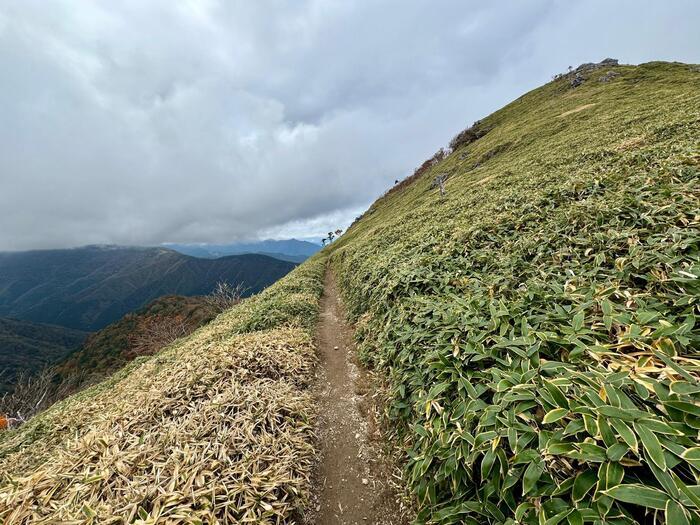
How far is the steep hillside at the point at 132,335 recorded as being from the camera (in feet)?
142

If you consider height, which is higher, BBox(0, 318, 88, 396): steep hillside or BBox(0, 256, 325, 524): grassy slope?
BBox(0, 256, 325, 524): grassy slope

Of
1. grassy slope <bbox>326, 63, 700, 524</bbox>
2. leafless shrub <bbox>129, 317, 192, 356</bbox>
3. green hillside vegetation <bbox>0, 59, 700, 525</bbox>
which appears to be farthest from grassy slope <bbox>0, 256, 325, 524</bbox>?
leafless shrub <bbox>129, 317, 192, 356</bbox>

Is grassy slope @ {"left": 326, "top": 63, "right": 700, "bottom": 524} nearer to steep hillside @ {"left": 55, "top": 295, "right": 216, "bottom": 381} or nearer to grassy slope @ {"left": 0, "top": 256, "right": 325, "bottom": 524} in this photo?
grassy slope @ {"left": 0, "top": 256, "right": 325, "bottom": 524}

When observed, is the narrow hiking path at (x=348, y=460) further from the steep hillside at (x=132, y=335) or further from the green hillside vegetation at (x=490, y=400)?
the steep hillside at (x=132, y=335)

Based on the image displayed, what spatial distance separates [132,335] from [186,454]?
5952 cm

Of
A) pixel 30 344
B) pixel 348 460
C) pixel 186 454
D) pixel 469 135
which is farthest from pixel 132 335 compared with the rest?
pixel 30 344

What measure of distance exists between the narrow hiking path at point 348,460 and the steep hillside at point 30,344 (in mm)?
140648

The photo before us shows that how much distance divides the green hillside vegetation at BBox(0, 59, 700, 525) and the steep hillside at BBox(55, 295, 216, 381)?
3550 cm

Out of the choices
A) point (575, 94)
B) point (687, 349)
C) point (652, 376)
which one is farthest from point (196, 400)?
A: point (575, 94)

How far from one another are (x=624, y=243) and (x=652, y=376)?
4.17 meters

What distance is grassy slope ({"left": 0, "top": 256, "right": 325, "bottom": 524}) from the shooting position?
4.01 metres

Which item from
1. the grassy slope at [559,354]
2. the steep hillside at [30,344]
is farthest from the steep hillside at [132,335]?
the steep hillside at [30,344]

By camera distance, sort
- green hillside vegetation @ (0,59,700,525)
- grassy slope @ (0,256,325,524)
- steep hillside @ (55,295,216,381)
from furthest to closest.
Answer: steep hillside @ (55,295,216,381), grassy slope @ (0,256,325,524), green hillside vegetation @ (0,59,700,525)

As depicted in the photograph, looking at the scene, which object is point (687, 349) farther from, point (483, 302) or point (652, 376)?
point (483, 302)
